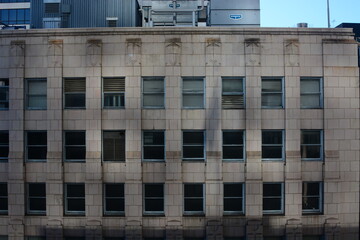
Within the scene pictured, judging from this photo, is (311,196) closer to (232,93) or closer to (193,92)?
(232,93)

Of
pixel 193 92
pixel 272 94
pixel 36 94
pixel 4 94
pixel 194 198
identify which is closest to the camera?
pixel 194 198

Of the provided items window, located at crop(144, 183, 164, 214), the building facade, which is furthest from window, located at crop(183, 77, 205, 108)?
window, located at crop(144, 183, 164, 214)

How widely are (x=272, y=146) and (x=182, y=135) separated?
475cm

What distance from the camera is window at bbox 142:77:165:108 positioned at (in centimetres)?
1562

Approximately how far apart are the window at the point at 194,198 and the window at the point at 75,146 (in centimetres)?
570

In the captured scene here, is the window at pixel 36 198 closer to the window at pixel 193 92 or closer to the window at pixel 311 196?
the window at pixel 193 92

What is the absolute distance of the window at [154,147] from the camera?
Answer: 51.0 ft

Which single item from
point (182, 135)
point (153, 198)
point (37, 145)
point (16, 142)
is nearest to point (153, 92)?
point (182, 135)

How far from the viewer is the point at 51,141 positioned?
15.5 metres

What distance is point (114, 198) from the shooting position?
15547 mm

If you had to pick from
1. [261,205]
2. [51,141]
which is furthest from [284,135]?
[51,141]

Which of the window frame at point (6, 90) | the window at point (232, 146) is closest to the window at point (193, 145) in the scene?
the window at point (232, 146)

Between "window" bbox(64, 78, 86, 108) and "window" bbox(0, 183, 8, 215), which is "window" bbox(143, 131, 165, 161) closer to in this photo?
"window" bbox(64, 78, 86, 108)

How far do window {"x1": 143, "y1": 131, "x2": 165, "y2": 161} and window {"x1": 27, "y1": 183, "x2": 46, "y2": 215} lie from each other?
18.7 feet
